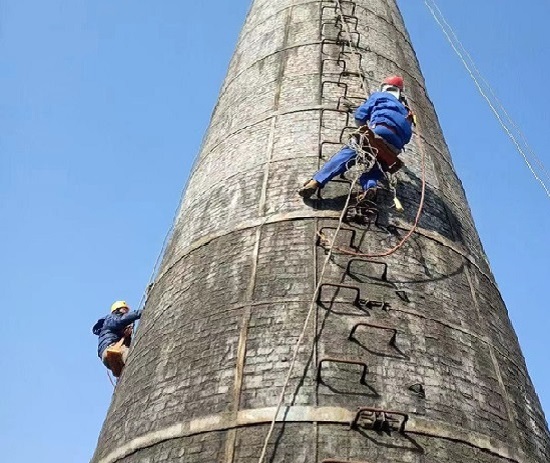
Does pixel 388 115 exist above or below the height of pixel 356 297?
above

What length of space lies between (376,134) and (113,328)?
4831 millimetres

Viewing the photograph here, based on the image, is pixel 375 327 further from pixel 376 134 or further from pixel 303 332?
pixel 376 134

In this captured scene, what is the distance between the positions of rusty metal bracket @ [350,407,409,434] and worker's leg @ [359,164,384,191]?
9.33ft

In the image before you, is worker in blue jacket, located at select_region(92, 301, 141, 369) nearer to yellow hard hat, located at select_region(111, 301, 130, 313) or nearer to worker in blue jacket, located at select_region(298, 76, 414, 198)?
yellow hard hat, located at select_region(111, 301, 130, 313)

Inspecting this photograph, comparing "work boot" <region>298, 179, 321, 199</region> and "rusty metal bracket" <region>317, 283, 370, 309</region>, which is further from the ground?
"work boot" <region>298, 179, 321, 199</region>

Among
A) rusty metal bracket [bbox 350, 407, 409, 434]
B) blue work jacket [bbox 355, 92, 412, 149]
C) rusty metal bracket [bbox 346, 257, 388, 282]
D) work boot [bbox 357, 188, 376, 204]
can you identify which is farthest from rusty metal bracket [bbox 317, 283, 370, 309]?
blue work jacket [bbox 355, 92, 412, 149]

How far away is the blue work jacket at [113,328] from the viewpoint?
9.38m

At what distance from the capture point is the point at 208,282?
6.95 m

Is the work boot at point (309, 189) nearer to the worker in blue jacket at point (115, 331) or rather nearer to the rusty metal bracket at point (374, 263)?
Answer: the rusty metal bracket at point (374, 263)

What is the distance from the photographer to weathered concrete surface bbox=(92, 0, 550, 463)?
5.36 meters

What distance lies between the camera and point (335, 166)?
7.27 meters

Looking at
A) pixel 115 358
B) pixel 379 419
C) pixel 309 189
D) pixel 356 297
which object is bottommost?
pixel 379 419

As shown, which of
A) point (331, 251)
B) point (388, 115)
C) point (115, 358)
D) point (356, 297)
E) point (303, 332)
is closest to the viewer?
point (303, 332)

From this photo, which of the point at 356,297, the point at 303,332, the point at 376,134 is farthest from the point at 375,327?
the point at 376,134
